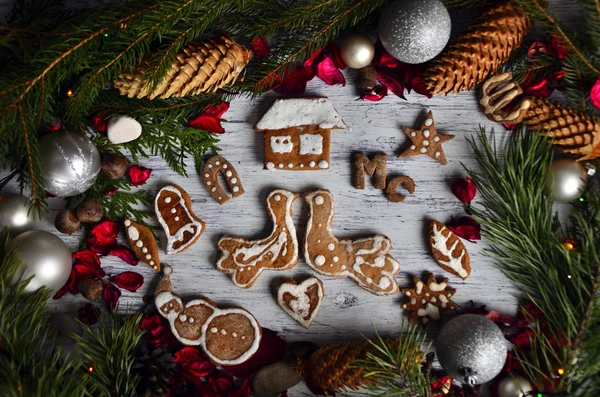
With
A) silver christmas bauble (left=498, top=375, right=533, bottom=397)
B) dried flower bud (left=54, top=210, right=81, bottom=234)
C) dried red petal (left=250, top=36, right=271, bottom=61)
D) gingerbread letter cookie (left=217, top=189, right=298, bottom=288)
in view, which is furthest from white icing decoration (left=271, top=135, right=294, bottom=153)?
silver christmas bauble (left=498, top=375, right=533, bottom=397)

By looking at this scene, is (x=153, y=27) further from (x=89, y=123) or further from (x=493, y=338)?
(x=493, y=338)

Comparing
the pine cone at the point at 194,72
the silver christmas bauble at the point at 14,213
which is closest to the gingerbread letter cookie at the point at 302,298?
the pine cone at the point at 194,72

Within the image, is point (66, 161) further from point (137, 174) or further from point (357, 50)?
point (357, 50)

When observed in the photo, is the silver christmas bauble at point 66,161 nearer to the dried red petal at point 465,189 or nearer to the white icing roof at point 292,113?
the white icing roof at point 292,113

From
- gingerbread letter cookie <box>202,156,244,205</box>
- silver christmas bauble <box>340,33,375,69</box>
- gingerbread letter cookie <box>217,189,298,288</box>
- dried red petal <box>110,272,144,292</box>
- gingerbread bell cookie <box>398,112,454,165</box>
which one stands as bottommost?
dried red petal <box>110,272,144,292</box>

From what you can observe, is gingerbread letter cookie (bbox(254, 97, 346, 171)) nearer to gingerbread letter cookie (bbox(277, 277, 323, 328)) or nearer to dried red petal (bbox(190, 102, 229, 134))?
dried red petal (bbox(190, 102, 229, 134))

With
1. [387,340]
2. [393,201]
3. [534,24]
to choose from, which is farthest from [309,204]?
[534,24]
